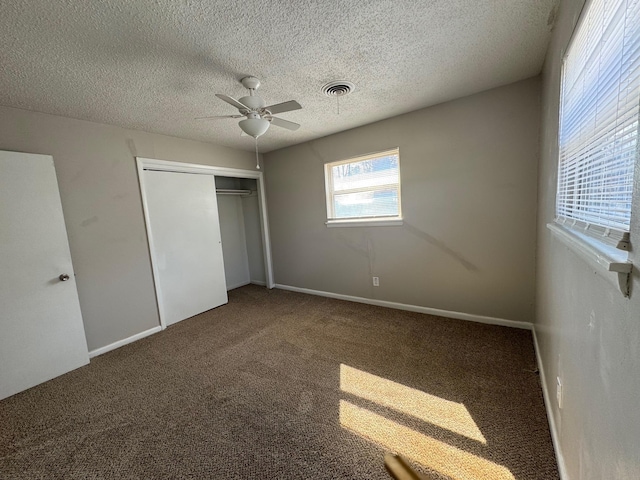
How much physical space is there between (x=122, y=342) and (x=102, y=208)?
1.49 meters

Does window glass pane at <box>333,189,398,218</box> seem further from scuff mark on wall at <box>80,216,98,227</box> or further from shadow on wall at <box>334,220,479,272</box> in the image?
scuff mark on wall at <box>80,216,98,227</box>

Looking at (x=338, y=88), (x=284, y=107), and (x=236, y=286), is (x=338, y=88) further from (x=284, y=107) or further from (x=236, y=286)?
(x=236, y=286)

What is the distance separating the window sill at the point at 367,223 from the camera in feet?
10.8

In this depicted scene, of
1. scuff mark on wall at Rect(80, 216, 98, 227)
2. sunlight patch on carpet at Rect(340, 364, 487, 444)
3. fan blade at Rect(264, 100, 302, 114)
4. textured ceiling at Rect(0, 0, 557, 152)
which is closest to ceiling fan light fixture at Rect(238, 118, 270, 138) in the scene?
fan blade at Rect(264, 100, 302, 114)

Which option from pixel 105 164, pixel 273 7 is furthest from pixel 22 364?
pixel 273 7

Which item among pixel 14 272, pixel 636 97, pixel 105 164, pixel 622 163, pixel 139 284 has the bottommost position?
pixel 139 284

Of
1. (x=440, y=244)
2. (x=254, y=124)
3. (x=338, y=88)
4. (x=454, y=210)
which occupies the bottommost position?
(x=440, y=244)

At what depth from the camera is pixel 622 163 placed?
2.33 ft

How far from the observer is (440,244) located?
302 centimetres

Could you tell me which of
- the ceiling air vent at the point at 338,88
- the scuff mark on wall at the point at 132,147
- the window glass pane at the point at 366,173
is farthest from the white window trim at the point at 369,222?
the scuff mark on wall at the point at 132,147

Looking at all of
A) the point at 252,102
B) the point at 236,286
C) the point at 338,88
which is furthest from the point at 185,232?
the point at 338,88

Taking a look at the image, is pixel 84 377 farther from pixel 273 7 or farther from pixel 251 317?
pixel 273 7

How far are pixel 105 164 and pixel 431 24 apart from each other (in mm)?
3264

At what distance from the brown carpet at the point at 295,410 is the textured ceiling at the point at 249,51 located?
2.43 m
